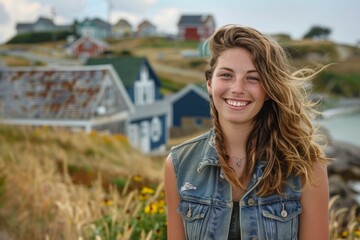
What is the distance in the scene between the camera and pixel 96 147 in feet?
34.9

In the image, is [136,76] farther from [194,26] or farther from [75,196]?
[194,26]

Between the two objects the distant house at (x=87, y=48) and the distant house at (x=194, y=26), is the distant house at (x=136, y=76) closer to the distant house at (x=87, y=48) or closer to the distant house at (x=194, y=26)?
the distant house at (x=87, y=48)

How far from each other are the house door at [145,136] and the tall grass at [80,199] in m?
14.0

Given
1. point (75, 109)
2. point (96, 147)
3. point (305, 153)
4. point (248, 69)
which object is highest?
point (248, 69)

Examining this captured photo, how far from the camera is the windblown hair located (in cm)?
210

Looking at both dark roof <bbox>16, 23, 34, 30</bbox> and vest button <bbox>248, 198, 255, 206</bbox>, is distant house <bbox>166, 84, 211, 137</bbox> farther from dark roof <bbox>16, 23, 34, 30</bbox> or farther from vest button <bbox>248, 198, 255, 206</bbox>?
dark roof <bbox>16, 23, 34, 30</bbox>

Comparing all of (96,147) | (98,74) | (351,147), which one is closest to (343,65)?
(351,147)

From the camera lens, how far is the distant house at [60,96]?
1833 centimetres

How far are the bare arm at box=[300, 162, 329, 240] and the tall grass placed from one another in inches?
34.0

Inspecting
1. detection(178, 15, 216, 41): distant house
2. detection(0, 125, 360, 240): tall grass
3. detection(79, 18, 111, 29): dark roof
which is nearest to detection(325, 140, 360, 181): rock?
detection(0, 125, 360, 240): tall grass

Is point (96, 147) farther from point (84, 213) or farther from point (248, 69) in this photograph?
point (248, 69)

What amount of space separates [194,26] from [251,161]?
90138 millimetres

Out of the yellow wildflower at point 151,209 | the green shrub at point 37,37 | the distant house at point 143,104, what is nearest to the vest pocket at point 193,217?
the yellow wildflower at point 151,209

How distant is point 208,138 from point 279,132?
0.97 feet
